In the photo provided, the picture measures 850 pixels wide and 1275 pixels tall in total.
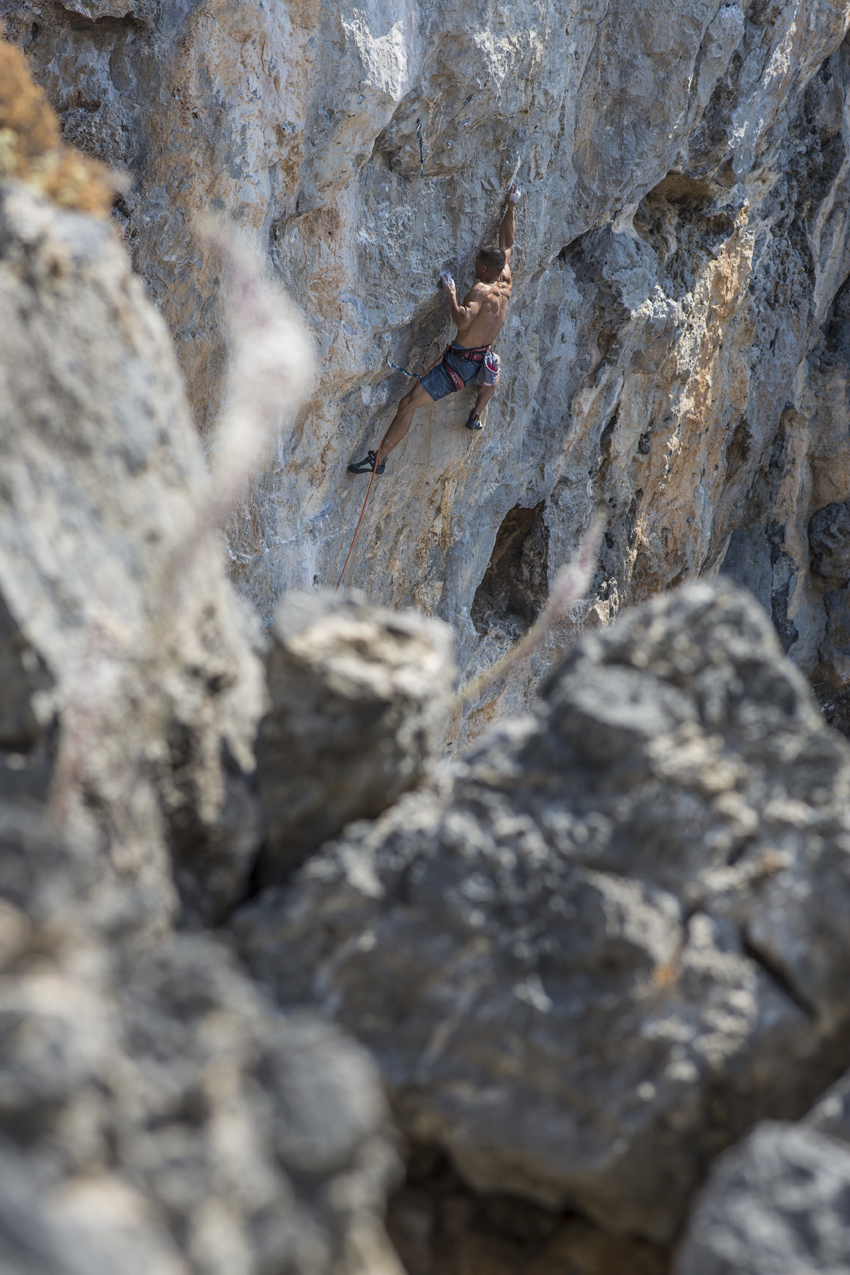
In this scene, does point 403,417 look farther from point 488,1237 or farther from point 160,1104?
point 160,1104

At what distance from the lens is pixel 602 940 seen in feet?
5.84

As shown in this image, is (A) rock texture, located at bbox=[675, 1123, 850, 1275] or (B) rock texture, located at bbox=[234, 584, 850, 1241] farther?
(B) rock texture, located at bbox=[234, 584, 850, 1241]

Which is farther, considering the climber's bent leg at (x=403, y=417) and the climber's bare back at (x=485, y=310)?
the climber's bent leg at (x=403, y=417)

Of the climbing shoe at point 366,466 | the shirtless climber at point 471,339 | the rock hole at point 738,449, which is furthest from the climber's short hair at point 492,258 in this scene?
the rock hole at point 738,449

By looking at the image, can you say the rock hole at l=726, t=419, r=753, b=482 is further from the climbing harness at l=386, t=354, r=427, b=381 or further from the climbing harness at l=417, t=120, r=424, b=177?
the climbing harness at l=417, t=120, r=424, b=177

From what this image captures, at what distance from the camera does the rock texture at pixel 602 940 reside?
1.74 metres

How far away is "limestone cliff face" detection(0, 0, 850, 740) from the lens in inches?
203

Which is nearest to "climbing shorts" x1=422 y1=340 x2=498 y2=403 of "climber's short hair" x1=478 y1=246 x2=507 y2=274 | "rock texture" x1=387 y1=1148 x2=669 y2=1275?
"climber's short hair" x1=478 y1=246 x2=507 y2=274

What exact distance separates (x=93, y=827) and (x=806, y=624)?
1201cm

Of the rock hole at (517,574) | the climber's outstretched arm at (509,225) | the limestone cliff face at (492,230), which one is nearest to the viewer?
the limestone cliff face at (492,230)

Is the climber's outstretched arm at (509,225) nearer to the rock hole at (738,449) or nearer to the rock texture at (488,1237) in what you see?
the rock hole at (738,449)

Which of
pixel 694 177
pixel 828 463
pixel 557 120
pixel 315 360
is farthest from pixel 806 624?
pixel 315 360

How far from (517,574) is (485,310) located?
271 cm

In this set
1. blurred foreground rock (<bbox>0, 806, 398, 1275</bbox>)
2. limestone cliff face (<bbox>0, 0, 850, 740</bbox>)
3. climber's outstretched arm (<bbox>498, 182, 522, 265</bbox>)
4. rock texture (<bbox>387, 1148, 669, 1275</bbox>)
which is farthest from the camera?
climber's outstretched arm (<bbox>498, 182, 522, 265</bbox>)
